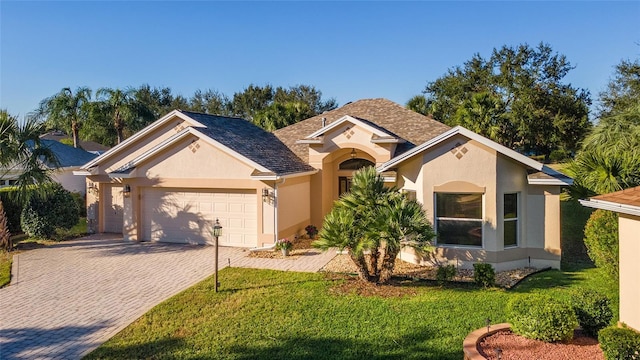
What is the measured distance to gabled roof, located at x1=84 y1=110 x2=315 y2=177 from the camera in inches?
663

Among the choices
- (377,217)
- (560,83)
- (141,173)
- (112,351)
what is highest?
(560,83)

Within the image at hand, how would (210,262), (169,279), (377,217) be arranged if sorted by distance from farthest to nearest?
(210,262) → (169,279) → (377,217)

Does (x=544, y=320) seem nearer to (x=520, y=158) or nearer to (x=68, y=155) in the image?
(x=520, y=158)

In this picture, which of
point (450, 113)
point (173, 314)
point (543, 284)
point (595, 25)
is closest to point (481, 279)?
point (543, 284)

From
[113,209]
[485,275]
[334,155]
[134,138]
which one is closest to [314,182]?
[334,155]

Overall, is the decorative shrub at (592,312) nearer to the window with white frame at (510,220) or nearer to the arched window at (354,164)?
the window with white frame at (510,220)

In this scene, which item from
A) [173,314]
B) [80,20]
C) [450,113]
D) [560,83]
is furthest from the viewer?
[450,113]

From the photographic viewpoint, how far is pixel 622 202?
6699 mm

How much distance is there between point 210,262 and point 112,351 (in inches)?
269

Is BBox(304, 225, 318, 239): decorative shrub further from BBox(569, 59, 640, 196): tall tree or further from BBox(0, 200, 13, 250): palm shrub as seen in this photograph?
BBox(0, 200, 13, 250): palm shrub

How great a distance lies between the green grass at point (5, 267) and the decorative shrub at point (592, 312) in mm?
15636

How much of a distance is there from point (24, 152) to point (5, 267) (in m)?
4.81

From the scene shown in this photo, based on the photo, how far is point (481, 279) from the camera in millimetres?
11453

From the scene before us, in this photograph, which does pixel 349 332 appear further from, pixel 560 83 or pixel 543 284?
pixel 560 83
